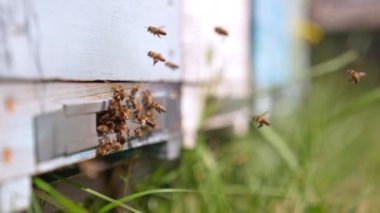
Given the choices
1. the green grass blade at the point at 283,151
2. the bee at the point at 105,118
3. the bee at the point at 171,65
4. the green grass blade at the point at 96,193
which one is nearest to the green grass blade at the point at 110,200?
the green grass blade at the point at 96,193

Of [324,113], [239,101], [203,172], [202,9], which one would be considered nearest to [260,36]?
[239,101]

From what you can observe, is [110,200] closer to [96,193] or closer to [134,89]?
[96,193]

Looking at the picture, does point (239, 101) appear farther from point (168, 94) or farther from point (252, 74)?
point (168, 94)

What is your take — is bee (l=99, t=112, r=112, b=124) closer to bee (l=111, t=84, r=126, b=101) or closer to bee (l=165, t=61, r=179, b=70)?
bee (l=111, t=84, r=126, b=101)

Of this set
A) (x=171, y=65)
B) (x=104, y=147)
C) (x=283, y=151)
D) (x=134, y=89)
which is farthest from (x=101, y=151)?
(x=283, y=151)

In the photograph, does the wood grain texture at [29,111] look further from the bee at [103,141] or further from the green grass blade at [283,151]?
the green grass blade at [283,151]
